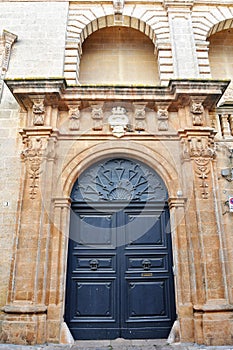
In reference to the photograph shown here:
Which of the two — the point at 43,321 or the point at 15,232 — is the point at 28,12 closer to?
the point at 15,232

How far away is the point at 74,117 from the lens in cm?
669

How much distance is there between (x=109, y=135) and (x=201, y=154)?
6.60 ft

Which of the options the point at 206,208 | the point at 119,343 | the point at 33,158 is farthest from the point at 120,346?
the point at 33,158

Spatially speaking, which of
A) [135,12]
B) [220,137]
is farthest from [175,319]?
[135,12]

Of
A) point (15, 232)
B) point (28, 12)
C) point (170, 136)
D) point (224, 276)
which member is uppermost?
point (28, 12)

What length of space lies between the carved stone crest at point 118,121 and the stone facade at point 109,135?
24 millimetres

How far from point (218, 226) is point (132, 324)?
2459mm

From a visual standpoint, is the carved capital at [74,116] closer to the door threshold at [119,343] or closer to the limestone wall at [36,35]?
the limestone wall at [36,35]

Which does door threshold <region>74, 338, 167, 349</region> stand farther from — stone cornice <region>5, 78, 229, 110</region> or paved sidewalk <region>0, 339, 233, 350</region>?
stone cornice <region>5, 78, 229, 110</region>

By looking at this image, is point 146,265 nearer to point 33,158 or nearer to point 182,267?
point 182,267

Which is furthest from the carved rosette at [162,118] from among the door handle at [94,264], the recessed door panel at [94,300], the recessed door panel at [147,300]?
the recessed door panel at [94,300]

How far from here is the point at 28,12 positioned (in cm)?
831

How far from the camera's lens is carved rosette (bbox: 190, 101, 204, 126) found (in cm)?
651

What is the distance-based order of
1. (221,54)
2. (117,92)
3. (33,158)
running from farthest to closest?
(221,54)
(117,92)
(33,158)
